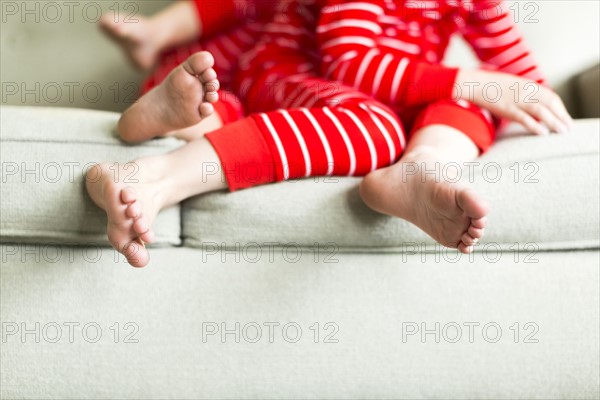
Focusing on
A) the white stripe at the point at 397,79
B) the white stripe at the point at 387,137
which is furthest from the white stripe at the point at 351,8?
the white stripe at the point at 387,137

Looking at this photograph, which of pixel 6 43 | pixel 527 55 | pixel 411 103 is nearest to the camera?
pixel 411 103

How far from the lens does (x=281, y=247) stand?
26.8 inches

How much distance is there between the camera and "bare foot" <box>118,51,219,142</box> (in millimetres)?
605

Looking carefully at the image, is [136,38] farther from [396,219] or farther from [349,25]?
[396,219]

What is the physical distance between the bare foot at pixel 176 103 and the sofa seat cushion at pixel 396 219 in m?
0.09

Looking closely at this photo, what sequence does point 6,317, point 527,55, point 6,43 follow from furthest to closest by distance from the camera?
point 6,43 → point 527,55 → point 6,317

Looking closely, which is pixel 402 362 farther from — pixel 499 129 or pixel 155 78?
pixel 155 78

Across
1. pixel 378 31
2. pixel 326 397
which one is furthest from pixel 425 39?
pixel 326 397

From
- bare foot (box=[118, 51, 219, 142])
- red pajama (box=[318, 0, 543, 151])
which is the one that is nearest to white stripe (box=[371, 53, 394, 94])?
red pajama (box=[318, 0, 543, 151])

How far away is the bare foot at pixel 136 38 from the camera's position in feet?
2.79

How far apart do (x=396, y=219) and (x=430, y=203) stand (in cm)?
9

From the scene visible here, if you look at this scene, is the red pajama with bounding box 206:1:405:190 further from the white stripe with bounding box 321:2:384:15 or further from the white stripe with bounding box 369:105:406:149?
the white stripe with bounding box 321:2:384:15

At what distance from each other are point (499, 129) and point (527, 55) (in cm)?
16

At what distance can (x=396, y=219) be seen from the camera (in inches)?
26.5
